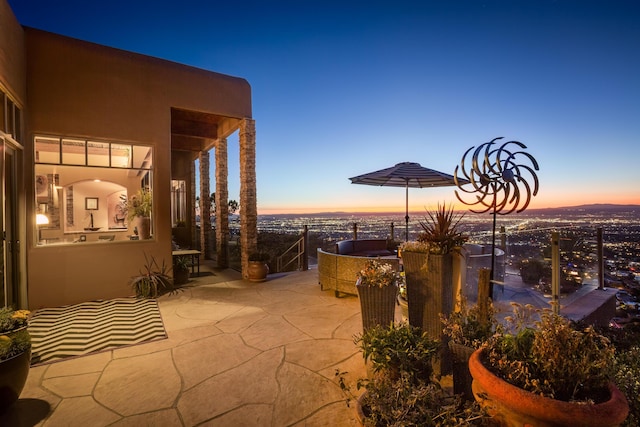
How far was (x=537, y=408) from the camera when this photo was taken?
1.26 m

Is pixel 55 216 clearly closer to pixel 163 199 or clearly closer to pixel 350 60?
pixel 163 199

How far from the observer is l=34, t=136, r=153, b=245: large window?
5285mm

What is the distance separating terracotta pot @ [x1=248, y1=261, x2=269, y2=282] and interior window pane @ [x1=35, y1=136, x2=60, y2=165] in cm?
403

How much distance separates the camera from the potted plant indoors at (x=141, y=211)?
19.6 ft

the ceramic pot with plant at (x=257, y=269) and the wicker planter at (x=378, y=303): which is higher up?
the wicker planter at (x=378, y=303)

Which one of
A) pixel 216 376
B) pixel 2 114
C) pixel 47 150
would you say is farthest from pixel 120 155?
pixel 216 376

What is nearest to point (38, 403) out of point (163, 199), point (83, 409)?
point (83, 409)

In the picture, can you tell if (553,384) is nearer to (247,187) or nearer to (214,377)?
(214,377)

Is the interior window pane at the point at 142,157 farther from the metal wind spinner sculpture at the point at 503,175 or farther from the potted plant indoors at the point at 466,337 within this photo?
the potted plant indoors at the point at 466,337

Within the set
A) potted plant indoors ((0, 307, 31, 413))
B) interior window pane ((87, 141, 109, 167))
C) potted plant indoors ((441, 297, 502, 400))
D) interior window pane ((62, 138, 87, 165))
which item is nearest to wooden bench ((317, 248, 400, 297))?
potted plant indoors ((441, 297, 502, 400))

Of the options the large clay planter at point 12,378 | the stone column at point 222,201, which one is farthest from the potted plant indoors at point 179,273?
the large clay planter at point 12,378

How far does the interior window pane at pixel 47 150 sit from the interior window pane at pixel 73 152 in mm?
100

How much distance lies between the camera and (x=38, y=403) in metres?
2.42

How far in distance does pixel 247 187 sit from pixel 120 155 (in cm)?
252
